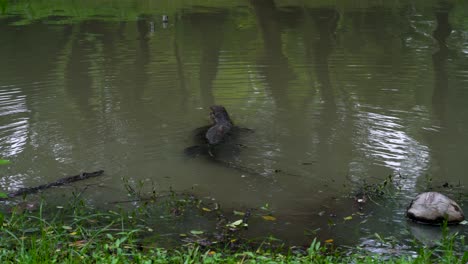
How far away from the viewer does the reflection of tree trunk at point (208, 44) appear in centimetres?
1239

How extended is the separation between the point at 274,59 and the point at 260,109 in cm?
455

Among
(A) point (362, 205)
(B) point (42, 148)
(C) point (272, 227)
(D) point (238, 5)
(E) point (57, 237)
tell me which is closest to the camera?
(E) point (57, 237)

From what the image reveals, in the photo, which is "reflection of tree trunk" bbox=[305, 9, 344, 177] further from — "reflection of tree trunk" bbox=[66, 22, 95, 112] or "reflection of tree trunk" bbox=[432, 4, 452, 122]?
"reflection of tree trunk" bbox=[66, 22, 95, 112]

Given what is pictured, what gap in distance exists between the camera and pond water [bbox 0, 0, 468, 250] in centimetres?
738

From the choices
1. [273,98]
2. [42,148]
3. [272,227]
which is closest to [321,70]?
[273,98]

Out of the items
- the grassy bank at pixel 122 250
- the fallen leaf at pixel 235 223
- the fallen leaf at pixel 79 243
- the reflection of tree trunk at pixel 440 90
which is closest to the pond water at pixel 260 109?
the reflection of tree trunk at pixel 440 90

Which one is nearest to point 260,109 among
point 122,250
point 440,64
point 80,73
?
point 80,73

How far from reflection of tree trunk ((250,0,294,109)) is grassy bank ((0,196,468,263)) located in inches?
211

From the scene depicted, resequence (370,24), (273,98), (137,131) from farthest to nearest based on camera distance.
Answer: (370,24), (273,98), (137,131)

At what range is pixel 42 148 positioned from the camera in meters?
8.83

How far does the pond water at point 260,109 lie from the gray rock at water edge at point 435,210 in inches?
5.1

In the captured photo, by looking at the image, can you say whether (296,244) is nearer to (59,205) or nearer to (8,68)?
(59,205)

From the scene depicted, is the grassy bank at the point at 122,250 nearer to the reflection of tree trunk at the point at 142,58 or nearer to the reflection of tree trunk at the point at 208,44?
the reflection of tree trunk at the point at 208,44

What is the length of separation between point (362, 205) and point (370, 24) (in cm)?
1439
